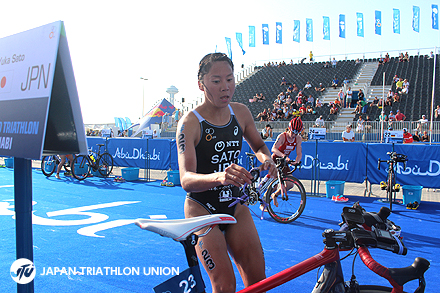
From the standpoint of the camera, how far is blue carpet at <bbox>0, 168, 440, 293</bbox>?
394 centimetres

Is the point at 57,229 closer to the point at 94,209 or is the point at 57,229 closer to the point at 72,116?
the point at 94,209

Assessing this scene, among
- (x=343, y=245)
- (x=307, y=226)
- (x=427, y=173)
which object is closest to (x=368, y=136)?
(x=427, y=173)

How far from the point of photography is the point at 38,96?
68.2 inches

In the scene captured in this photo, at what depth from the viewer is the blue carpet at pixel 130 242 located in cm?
394

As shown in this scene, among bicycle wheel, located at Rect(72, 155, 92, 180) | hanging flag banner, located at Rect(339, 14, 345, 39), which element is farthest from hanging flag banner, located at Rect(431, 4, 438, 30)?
bicycle wheel, located at Rect(72, 155, 92, 180)

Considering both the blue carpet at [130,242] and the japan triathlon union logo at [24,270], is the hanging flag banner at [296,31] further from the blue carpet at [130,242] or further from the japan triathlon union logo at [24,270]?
the japan triathlon union logo at [24,270]

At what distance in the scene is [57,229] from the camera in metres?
5.94

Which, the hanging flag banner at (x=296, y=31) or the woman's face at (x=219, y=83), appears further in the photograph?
the hanging flag banner at (x=296, y=31)

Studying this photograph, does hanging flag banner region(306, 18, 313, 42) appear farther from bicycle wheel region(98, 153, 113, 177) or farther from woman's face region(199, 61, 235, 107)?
woman's face region(199, 61, 235, 107)

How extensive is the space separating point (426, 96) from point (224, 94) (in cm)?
2655

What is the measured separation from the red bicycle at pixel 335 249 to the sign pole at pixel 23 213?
68 centimetres

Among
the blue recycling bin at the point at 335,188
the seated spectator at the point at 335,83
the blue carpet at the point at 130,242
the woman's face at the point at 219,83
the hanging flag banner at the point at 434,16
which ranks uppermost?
the hanging flag banner at the point at 434,16

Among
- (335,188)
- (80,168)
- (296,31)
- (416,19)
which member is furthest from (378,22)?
(80,168)

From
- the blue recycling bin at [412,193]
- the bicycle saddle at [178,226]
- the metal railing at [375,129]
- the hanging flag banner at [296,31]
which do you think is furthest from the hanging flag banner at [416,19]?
the bicycle saddle at [178,226]
